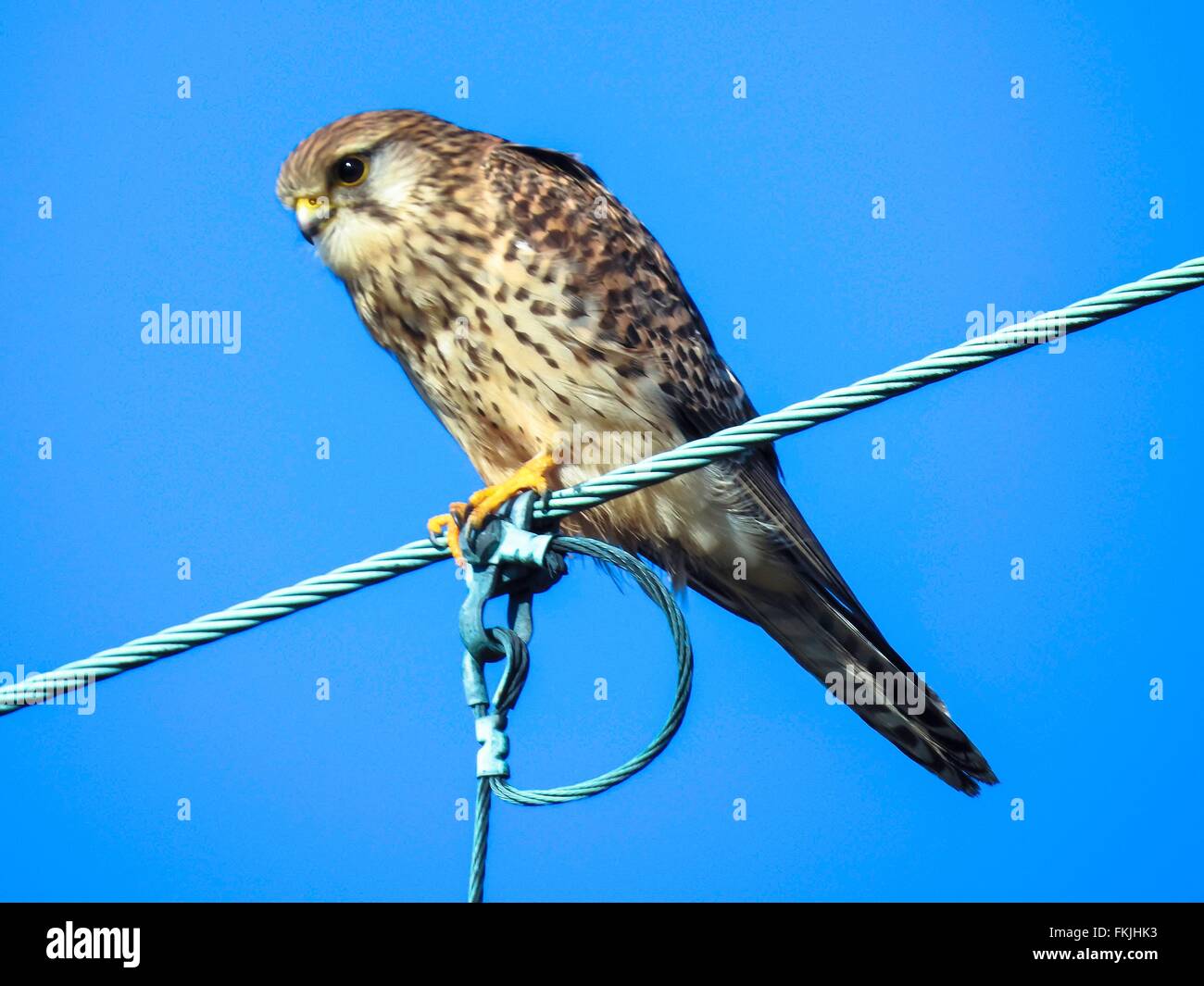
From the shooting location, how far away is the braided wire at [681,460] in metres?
2.71

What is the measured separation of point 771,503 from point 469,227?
1219 millimetres

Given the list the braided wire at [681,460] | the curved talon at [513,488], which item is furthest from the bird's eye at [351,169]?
the braided wire at [681,460]

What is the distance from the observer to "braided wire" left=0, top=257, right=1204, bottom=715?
2709mm

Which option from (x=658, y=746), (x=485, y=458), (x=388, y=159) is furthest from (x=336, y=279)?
(x=658, y=746)

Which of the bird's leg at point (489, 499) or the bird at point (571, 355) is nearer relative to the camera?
the bird's leg at point (489, 499)

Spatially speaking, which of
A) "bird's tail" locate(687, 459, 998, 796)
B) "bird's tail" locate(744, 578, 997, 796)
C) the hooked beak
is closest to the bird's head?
the hooked beak

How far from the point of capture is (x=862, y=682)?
14.8 ft

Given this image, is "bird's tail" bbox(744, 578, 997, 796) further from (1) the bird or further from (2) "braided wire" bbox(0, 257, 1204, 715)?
(2) "braided wire" bbox(0, 257, 1204, 715)

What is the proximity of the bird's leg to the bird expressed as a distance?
34mm

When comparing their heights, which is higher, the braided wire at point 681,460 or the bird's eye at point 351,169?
the bird's eye at point 351,169

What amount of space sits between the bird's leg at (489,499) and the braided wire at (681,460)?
508 millimetres

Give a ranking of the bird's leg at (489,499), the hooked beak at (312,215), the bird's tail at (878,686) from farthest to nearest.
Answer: the hooked beak at (312,215), the bird's tail at (878,686), the bird's leg at (489,499)

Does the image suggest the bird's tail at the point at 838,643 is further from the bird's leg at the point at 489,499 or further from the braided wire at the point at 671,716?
the braided wire at the point at 671,716

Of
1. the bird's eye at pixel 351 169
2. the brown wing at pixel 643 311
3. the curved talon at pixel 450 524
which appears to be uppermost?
the bird's eye at pixel 351 169
